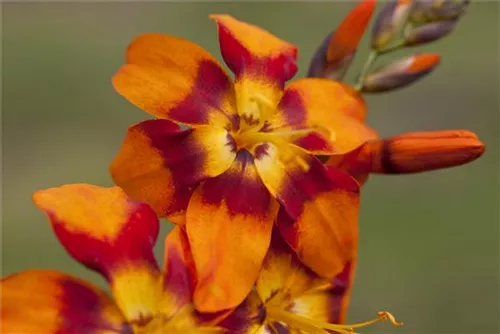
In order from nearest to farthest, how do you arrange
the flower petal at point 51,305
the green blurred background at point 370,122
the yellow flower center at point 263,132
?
1. the flower petal at point 51,305
2. the yellow flower center at point 263,132
3. the green blurred background at point 370,122

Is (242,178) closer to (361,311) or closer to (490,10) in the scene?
(361,311)

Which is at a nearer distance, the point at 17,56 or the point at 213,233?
the point at 213,233

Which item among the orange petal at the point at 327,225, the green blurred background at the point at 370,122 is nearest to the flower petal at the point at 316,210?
the orange petal at the point at 327,225

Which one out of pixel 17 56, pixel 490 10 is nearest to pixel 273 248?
pixel 17 56

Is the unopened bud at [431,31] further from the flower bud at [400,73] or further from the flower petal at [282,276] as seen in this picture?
the flower petal at [282,276]

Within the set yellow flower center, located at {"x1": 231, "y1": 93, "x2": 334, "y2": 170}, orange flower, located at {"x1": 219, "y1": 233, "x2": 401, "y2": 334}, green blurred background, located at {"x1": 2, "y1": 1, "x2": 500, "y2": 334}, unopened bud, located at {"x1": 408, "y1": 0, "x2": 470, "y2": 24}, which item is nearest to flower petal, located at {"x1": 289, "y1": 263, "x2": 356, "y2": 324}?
orange flower, located at {"x1": 219, "y1": 233, "x2": 401, "y2": 334}

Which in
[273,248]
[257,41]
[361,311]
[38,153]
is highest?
[257,41]

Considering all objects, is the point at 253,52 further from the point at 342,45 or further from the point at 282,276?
the point at 282,276
